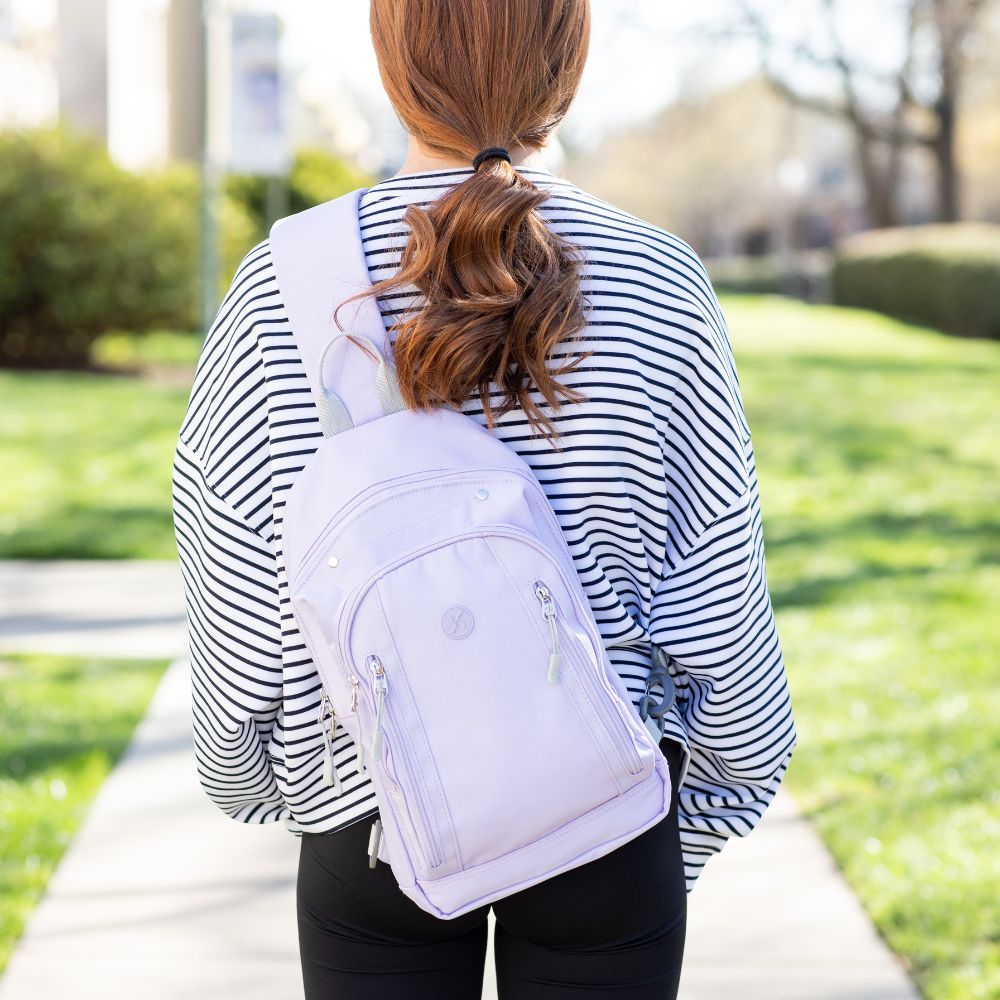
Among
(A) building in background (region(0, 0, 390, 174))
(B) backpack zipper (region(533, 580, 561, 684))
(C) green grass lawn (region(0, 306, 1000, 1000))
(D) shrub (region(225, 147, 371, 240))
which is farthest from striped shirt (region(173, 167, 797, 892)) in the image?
(D) shrub (region(225, 147, 371, 240))

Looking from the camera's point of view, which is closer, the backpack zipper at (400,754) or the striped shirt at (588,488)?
the backpack zipper at (400,754)

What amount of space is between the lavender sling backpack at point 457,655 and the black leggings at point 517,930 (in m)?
0.10

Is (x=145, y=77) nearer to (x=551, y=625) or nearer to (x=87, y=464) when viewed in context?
(x=87, y=464)

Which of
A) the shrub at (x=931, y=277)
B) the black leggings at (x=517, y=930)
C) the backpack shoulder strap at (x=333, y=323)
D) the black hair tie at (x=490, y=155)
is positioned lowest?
the shrub at (x=931, y=277)

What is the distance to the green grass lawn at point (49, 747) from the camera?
3.30m

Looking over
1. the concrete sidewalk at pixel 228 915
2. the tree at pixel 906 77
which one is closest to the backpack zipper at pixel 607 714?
the concrete sidewalk at pixel 228 915

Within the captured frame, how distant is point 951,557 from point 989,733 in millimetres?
2531

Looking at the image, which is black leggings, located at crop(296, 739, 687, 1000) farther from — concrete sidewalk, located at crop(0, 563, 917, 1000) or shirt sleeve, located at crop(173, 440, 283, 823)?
concrete sidewalk, located at crop(0, 563, 917, 1000)

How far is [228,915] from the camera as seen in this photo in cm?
312

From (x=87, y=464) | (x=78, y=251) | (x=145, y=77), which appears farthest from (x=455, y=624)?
(x=145, y=77)

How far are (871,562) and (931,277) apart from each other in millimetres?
16824

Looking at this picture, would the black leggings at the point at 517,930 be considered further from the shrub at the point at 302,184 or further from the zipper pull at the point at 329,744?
the shrub at the point at 302,184

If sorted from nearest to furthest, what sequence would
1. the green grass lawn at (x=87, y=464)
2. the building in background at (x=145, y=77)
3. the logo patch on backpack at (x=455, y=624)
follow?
the logo patch on backpack at (x=455, y=624)
the green grass lawn at (x=87, y=464)
the building in background at (x=145, y=77)

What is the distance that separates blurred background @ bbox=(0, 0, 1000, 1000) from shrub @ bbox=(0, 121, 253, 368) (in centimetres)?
3
